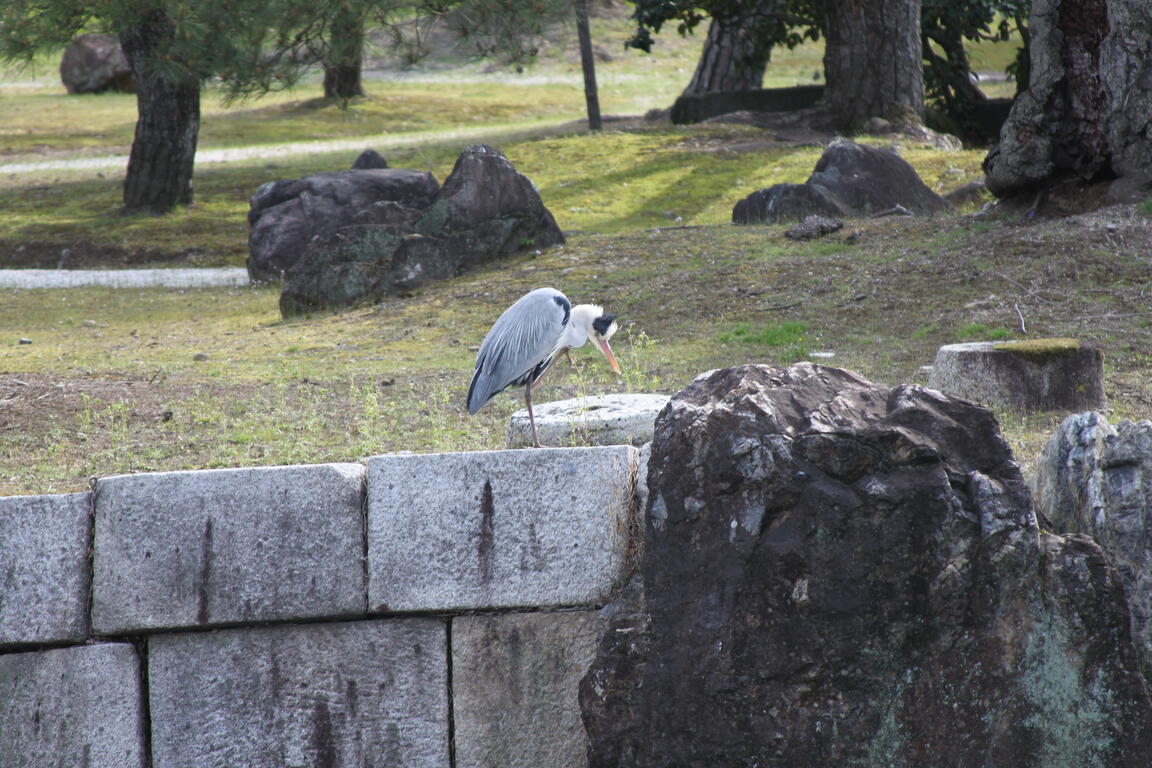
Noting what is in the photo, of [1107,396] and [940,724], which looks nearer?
[940,724]

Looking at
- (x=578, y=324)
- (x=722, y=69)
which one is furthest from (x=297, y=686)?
(x=722, y=69)

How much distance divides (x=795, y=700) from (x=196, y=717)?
228cm

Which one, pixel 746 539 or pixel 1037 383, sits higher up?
pixel 746 539

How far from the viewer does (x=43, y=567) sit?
4.50 m

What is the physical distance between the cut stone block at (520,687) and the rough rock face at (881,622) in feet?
1.93

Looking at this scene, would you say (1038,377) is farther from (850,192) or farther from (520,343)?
(850,192)

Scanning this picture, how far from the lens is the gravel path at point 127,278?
46.1ft

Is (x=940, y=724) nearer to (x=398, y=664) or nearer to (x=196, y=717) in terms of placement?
(x=398, y=664)

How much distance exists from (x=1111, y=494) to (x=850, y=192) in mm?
8883

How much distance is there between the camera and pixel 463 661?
180 inches

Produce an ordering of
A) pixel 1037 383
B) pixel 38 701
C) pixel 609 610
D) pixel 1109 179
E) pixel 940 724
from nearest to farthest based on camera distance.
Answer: pixel 940 724
pixel 609 610
pixel 38 701
pixel 1037 383
pixel 1109 179

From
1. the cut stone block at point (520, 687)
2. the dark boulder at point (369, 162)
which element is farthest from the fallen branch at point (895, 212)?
the cut stone block at point (520, 687)

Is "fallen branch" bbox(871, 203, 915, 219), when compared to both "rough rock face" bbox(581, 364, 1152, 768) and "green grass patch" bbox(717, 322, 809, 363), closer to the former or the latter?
"green grass patch" bbox(717, 322, 809, 363)

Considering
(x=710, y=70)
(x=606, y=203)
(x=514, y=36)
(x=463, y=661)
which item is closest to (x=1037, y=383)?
(x=463, y=661)
